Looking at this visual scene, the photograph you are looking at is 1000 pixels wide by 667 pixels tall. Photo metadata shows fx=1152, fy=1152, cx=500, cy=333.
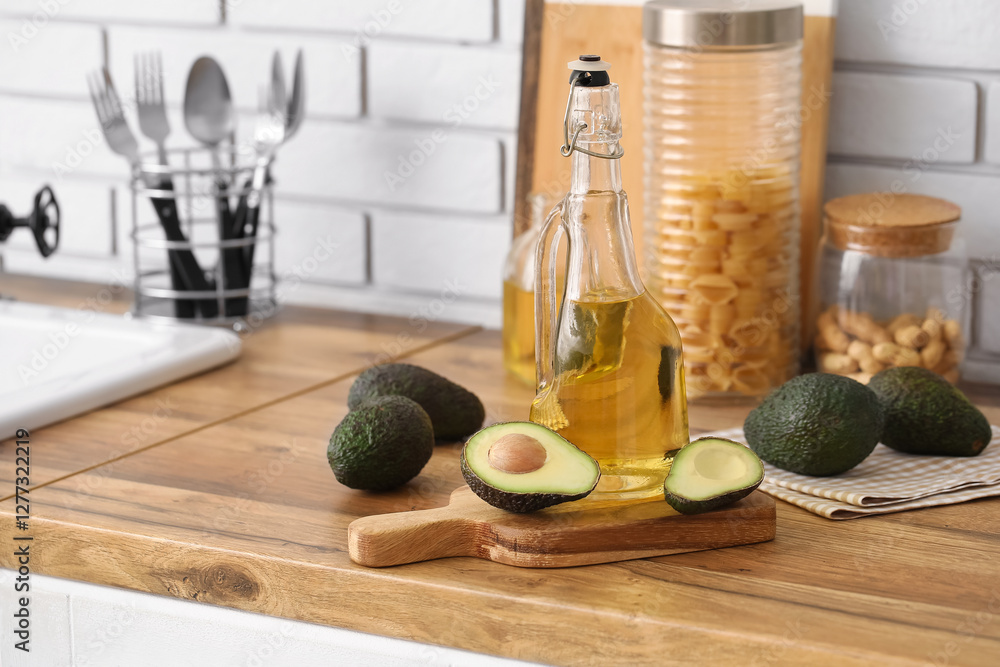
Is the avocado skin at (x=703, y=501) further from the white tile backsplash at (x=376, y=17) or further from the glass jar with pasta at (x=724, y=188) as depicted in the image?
the white tile backsplash at (x=376, y=17)

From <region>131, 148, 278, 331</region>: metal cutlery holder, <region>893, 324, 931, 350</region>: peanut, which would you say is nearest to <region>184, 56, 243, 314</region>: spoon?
<region>131, 148, 278, 331</region>: metal cutlery holder

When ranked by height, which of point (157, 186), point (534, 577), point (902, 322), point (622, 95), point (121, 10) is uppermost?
point (121, 10)

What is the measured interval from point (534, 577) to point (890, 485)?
0.31 m

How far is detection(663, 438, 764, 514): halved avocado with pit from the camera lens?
78 centimetres

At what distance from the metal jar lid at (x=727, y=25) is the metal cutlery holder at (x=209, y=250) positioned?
1.75ft

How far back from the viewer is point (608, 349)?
2.63 ft

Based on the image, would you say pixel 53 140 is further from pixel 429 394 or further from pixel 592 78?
pixel 592 78

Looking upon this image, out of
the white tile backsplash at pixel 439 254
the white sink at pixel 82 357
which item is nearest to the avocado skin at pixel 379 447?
the white sink at pixel 82 357

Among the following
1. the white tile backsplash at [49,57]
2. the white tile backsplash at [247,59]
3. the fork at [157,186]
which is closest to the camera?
the fork at [157,186]

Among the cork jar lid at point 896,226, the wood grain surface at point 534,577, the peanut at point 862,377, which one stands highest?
the cork jar lid at point 896,226

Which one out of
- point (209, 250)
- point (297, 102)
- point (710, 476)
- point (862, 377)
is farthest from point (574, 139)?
point (209, 250)

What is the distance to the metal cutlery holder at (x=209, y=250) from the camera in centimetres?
135

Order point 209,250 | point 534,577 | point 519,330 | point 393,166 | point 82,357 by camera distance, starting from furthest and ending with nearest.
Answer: point 209,250, point 393,166, point 82,357, point 519,330, point 534,577

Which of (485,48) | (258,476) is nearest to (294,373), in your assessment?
(258,476)
